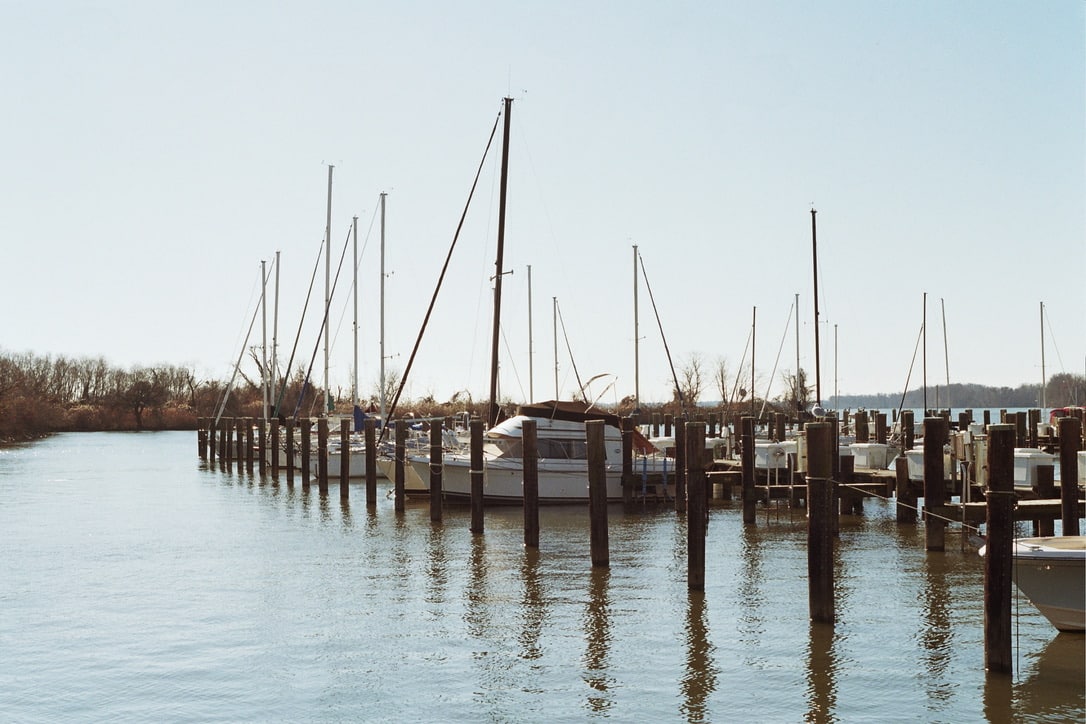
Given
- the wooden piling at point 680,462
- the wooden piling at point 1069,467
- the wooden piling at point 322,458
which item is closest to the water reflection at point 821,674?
the wooden piling at point 1069,467

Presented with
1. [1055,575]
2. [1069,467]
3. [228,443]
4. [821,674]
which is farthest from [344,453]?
[1055,575]

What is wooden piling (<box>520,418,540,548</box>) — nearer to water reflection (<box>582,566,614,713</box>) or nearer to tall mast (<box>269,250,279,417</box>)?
water reflection (<box>582,566,614,713</box>)

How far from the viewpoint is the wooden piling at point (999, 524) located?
13180 mm

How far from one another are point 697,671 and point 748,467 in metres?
14.3

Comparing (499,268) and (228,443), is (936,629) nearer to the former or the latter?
(499,268)

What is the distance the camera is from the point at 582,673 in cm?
1477

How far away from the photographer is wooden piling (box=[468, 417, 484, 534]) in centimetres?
2673

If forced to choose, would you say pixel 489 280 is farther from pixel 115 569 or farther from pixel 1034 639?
pixel 1034 639

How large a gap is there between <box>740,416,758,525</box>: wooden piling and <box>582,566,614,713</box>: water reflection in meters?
7.93

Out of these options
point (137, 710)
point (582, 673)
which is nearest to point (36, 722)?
point (137, 710)

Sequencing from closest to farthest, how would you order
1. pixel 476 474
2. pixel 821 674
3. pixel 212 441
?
pixel 821 674
pixel 476 474
pixel 212 441

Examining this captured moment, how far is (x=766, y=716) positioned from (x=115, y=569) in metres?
15.4

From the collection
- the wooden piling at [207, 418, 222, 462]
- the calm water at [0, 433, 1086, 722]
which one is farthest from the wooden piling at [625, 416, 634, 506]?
the wooden piling at [207, 418, 222, 462]

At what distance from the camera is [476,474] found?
27.0m
